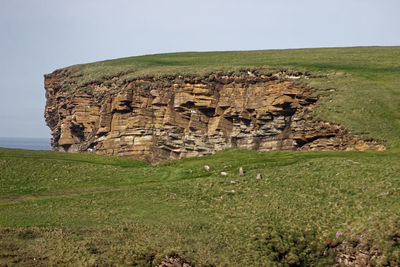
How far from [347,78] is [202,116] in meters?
22.4

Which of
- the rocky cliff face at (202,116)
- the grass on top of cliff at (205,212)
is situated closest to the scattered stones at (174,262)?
the grass on top of cliff at (205,212)

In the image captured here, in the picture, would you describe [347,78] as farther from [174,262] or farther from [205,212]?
[174,262]

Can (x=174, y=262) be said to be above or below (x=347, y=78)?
below

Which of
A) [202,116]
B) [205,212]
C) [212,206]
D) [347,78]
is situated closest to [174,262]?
[205,212]

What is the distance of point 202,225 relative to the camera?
30.5 m

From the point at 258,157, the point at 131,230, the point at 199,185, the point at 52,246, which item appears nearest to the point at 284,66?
the point at 258,157

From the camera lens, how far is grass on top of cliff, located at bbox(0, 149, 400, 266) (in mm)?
25625

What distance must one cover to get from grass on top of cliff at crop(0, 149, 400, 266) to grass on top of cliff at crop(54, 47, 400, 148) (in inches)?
315

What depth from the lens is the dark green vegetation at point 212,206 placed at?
25.8 m

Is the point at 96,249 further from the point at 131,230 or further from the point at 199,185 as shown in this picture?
the point at 199,185

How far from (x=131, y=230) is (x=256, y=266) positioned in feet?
29.8

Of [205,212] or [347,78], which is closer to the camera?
[205,212]

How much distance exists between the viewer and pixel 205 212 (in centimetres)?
3325

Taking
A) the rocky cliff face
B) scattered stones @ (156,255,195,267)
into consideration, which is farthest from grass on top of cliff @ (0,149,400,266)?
the rocky cliff face
